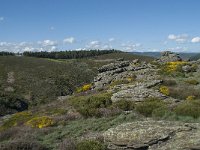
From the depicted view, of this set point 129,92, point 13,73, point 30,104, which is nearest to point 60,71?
point 13,73

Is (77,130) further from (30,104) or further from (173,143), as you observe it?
(30,104)

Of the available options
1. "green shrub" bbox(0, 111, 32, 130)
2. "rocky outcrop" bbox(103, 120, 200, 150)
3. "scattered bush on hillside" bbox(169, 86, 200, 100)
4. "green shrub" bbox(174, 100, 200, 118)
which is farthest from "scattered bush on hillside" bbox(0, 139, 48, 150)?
"scattered bush on hillside" bbox(169, 86, 200, 100)

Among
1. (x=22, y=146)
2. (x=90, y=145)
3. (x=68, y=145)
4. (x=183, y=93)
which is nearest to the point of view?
(x=90, y=145)

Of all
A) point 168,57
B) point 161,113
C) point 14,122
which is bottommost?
point 14,122

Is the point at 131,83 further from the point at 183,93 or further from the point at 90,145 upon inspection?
the point at 90,145

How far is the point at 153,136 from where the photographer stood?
41.2 ft

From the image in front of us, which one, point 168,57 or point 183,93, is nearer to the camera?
point 183,93

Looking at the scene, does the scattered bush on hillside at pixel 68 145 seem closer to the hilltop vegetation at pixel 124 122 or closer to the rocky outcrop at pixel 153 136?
the hilltop vegetation at pixel 124 122

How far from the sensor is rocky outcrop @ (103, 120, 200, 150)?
12.0 metres

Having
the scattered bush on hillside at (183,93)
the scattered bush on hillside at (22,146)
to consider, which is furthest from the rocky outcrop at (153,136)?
the scattered bush on hillside at (183,93)

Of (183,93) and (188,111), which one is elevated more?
(188,111)

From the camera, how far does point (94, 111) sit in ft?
71.4

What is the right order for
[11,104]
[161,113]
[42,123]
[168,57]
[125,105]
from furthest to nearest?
[11,104], [168,57], [125,105], [42,123], [161,113]

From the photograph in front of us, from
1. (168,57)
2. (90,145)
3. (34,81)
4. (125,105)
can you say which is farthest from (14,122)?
(34,81)
